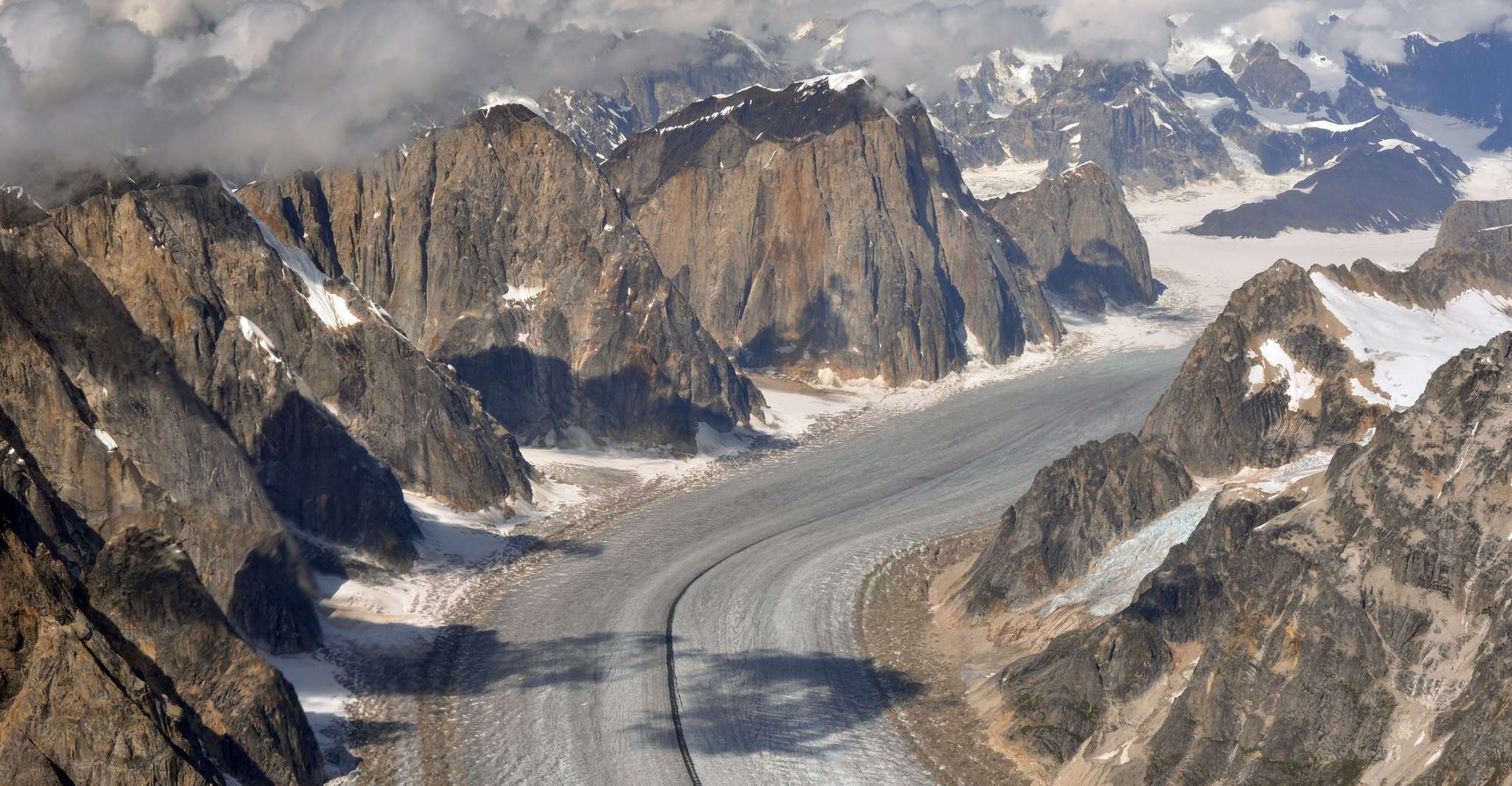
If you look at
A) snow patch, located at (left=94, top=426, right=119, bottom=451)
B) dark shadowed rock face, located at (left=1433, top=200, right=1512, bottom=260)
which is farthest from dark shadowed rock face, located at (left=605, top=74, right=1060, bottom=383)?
snow patch, located at (left=94, top=426, right=119, bottom=451)

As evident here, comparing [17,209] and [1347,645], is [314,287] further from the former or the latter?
[1347,645]

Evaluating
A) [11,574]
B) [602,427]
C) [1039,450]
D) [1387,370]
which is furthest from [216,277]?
[1387,370]

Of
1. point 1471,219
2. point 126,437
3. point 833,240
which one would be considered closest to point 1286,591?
point 126,437

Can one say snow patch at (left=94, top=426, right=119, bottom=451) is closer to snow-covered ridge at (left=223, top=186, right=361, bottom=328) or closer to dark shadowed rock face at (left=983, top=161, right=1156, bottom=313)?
snow-covered ridge at (left=223, top=186, right=361, bottom=328)

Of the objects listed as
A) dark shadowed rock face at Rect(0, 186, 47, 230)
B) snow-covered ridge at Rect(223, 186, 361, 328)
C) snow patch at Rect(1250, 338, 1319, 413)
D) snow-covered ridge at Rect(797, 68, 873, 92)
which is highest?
snow-covered ridge at Rect(797, 68, 873, 92)

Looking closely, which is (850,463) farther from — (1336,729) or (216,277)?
(1336,729)

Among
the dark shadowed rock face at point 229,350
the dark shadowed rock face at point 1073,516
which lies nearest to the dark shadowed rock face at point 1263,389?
the dark shadowed rock face at point 1073,516
